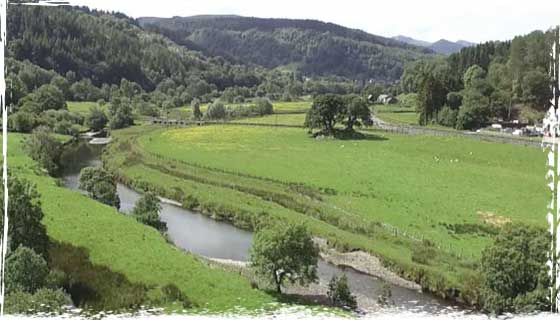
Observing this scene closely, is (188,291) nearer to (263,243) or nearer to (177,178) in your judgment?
(263,243)

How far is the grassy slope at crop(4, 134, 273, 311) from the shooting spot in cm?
2897

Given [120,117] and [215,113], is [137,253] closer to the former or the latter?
[120,117]

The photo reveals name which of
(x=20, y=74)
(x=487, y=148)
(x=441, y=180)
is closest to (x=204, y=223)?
(x=441, y=180)

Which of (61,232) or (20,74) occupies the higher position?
(20,74)

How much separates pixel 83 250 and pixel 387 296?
17.4m

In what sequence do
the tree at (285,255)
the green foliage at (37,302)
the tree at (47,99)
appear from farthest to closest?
the tree at (47,99) → the tree at (285,255) → the green foliage at (37,302)

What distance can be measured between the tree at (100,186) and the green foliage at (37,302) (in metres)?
27.4

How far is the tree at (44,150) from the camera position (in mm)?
62750

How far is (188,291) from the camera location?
1125 inches

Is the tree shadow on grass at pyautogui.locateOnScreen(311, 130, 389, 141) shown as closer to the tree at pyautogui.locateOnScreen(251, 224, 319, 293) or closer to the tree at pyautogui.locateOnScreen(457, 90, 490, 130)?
the tree at pyautogui.locateOnScreen(457, 90, 490, 130)

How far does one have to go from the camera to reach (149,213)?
1722 inches

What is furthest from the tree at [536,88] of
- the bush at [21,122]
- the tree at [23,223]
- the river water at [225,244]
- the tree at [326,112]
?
the tree at [23,223]

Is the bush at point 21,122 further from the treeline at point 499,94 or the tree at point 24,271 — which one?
the treeline at point 499,94

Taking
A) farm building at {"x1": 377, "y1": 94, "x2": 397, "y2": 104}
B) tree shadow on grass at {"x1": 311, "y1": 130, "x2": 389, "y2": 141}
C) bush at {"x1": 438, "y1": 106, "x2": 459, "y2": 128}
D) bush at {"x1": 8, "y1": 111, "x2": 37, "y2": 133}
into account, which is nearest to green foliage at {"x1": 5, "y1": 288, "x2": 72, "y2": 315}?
bush at {"x1": 8, "y1": 111, "x2": 37, "y2": 133}
